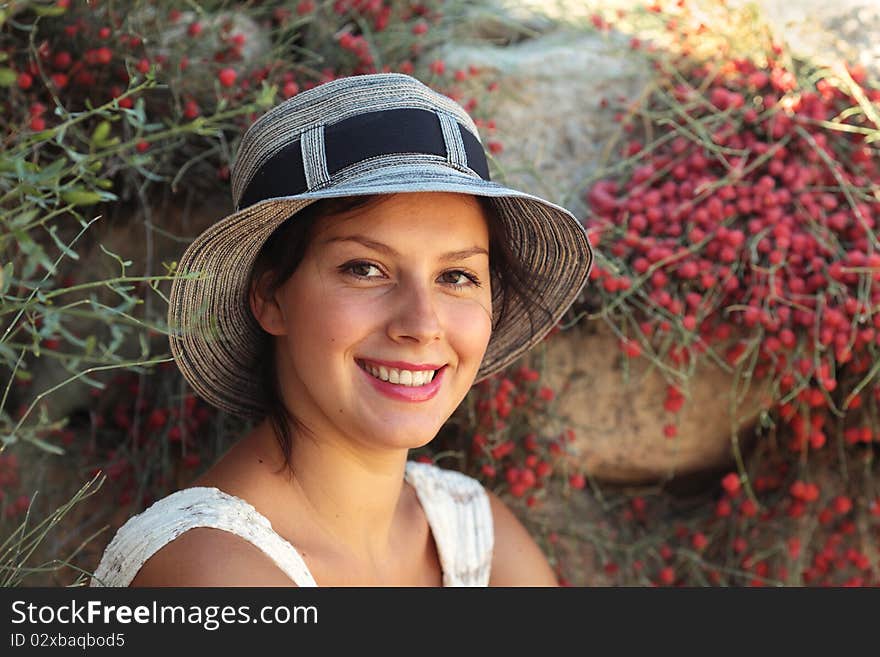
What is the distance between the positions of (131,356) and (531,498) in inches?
47.7

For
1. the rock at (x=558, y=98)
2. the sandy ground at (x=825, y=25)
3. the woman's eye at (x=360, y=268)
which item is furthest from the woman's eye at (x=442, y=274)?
the sandy ground at (x=825, y=25)

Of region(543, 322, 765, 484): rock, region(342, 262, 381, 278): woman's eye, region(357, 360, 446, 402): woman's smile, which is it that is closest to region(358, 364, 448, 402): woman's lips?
region(357, 360, 446, 402): woman's smile

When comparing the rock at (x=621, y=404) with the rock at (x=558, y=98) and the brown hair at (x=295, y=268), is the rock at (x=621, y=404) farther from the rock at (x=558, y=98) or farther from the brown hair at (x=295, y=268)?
the brown hair at (x=295, y=268)

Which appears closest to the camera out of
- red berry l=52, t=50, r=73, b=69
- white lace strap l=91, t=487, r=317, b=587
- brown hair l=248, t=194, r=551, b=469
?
white lace strap l=91, t=487, r=317, b=587

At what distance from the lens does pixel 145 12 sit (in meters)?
2.67

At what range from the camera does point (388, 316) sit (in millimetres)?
1865

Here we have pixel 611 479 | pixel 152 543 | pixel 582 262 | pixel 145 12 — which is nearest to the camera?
pixel 152 543

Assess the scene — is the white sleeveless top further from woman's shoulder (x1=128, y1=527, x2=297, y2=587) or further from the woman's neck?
the woman's neck

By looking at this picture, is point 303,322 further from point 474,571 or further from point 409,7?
point 409,7

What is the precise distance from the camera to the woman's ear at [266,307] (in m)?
2.01

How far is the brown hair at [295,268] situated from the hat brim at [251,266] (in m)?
0.02

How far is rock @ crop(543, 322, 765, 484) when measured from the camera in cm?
293

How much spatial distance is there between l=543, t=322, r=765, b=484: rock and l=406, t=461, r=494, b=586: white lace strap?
0.56 meters
